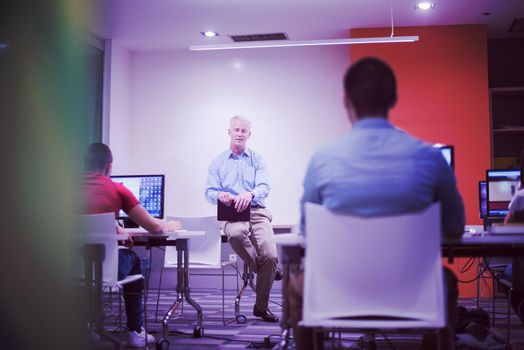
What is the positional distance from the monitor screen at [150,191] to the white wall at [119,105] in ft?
7.79

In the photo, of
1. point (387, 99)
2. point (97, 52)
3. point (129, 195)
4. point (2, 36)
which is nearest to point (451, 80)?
point (97, 52)

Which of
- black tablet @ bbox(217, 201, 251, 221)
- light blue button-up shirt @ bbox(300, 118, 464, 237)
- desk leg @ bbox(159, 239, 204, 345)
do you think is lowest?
desk leg @ bbox(159, 239, 204, 345)

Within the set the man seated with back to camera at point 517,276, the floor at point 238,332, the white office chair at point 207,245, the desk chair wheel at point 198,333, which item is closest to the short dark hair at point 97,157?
the floor at point 238,332

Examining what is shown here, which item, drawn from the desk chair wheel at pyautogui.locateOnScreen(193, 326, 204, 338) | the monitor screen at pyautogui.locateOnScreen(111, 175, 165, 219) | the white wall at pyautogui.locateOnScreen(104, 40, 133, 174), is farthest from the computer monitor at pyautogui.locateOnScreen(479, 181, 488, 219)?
the white wall at pyautogui.locateOnScreen(104, 40, 133, 174)

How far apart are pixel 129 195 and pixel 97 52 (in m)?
4.44

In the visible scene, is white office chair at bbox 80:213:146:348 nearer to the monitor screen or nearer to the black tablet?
the black tablet

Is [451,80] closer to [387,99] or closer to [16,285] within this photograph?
[387,99]

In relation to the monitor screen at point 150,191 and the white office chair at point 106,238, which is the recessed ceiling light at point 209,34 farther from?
the white office chair at point 106,238

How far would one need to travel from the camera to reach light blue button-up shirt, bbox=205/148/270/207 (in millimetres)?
5117

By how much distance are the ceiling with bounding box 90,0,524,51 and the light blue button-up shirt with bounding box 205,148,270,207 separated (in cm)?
188

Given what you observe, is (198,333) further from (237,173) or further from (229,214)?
(237,173)

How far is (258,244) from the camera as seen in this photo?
4910 millimetres

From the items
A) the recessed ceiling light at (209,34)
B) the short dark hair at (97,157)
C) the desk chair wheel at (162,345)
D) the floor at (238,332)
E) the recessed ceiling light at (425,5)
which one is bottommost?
the floor at (238,332)

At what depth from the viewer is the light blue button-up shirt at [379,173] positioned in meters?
1.89
